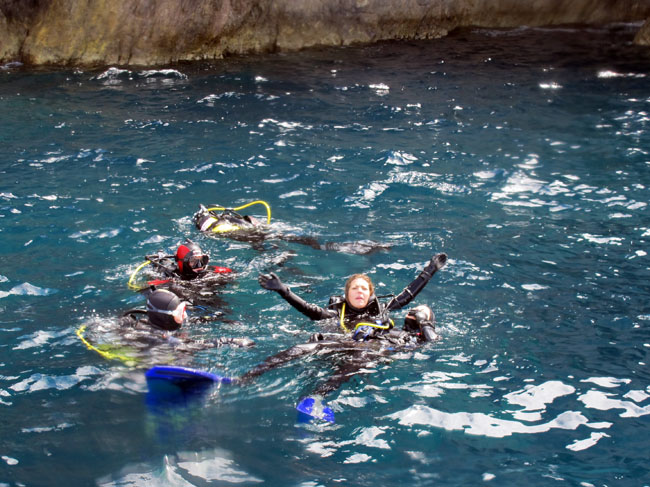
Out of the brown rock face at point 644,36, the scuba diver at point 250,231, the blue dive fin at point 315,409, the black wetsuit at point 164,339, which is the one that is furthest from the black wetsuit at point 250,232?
the brown rock face at point 644,36

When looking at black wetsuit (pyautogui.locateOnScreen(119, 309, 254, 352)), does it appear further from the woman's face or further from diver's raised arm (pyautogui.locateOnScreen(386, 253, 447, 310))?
diver's raised arm (pyautogui.locateOnScreen(386, 253, 447, 310))

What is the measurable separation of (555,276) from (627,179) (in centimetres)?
375

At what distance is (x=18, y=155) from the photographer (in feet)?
42.3

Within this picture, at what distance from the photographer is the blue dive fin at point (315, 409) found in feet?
19.7

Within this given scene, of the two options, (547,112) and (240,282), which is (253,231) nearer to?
(240,282)

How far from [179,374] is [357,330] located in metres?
1.92

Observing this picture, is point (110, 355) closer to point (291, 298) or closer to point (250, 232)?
point (291, 298)

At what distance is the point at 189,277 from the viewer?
27.5 feet

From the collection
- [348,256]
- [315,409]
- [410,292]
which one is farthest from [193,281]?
[315,409]

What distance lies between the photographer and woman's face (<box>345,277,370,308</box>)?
7270 mm

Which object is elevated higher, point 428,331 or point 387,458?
point 428,331

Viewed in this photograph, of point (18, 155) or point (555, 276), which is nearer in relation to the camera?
point (555, 276)

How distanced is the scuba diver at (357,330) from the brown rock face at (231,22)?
13908mm

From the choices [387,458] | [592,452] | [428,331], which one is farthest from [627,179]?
[387,458]
